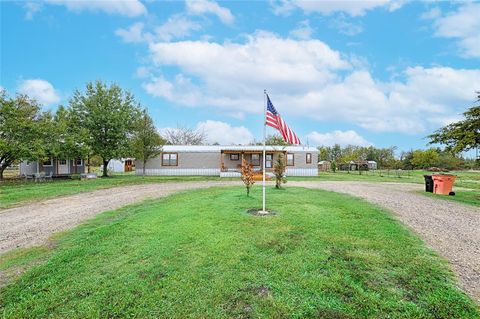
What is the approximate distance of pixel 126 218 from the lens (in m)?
7.45

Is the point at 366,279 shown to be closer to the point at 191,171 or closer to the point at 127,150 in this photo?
the point at 127,150

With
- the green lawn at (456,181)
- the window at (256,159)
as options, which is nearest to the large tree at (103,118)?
the window at (256,159)

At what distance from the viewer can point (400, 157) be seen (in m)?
47.6

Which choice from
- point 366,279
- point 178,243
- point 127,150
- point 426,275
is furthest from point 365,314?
point 127,150

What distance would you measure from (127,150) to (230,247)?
20655 millimetres

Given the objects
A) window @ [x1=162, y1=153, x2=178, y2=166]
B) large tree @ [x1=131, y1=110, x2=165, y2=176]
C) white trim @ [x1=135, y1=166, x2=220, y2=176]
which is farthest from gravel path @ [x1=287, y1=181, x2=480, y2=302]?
window @ [x1=162, y1=153, x2=178, y2=166]

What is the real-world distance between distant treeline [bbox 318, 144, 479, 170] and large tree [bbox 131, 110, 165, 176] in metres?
23.1

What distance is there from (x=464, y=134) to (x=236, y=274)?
12.4 m

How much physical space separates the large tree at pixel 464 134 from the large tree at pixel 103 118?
21210mm

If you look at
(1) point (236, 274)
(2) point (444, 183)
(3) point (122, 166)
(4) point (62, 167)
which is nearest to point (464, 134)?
(2) point (444, 183)

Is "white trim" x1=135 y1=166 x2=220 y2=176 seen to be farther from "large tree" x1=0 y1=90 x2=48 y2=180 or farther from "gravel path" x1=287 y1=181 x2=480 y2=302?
"gravel path" x1=287 y1=181 x2=480 y2=302

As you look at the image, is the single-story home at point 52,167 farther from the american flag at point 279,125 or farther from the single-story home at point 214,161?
the american flag at point 279,125

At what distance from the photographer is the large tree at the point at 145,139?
2387 centimetres

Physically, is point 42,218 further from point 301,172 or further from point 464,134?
point 301,172
